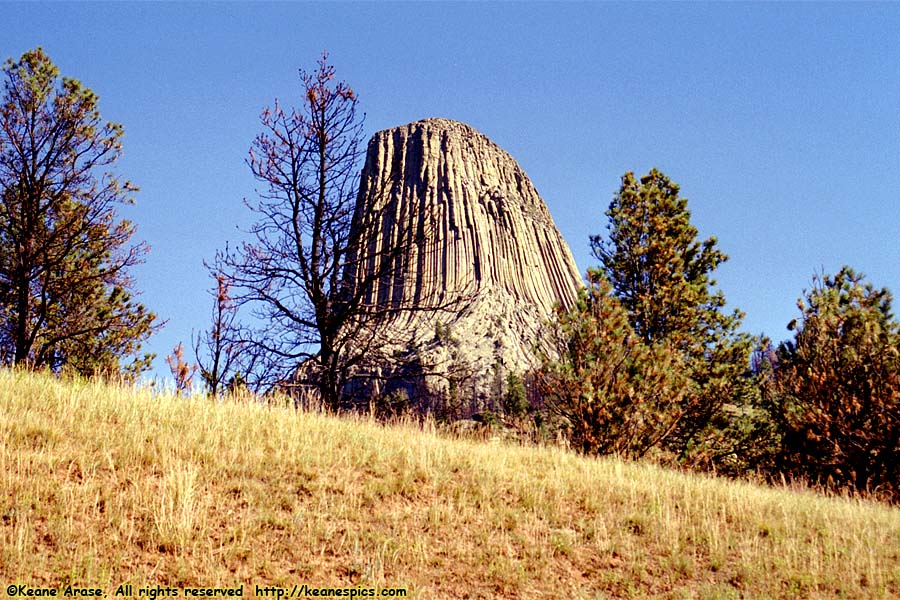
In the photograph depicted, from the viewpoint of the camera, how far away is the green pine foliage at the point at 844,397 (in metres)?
15.1

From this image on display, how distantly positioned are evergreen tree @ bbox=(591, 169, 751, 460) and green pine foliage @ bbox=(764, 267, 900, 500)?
8.31 ft

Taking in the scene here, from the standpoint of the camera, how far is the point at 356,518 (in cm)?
679

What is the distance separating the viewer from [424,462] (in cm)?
849

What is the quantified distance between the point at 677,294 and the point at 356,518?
57.8ft

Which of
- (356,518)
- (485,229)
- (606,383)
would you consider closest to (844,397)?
(606,383)

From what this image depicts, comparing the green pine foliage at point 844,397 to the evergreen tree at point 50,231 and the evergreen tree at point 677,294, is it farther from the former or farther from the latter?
the evergreen tree at point 50,231

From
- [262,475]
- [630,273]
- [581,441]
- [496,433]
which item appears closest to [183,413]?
[262,475]

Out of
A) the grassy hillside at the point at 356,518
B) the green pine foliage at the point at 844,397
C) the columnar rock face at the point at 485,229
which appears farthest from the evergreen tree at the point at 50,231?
the columnar rock face at the point at 485,229

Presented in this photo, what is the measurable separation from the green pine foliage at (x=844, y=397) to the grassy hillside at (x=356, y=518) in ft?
21.1

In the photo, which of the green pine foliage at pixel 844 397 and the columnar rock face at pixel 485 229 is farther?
the columnar rock face at pixel 485 229

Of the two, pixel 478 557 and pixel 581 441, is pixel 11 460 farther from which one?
pixel 581 441

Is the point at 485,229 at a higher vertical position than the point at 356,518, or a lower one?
higher

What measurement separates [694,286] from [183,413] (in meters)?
18.2

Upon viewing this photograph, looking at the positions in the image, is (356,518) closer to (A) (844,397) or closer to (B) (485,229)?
(A) (844,397)
